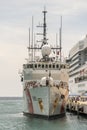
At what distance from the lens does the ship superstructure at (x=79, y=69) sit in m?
83.8

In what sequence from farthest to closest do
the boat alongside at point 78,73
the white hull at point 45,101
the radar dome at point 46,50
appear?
the boat alongside at point 78,73 → the radar dome at point 46,50 → the white hull at point 45,101

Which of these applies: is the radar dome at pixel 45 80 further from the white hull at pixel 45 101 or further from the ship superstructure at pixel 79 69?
the ship superstructure at pixel 79 69

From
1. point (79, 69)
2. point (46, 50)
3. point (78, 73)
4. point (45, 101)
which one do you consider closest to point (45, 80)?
point (45, 101)

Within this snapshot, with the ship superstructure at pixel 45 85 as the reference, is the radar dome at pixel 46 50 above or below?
above

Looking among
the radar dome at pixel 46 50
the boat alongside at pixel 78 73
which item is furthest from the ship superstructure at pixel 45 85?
the boat alongside at pixel 78 73

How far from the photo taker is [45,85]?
2327 inches

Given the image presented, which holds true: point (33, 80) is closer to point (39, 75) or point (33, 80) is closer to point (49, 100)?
point (39, 75)

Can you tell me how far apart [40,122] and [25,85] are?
8.11 meters

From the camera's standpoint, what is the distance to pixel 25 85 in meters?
64.8

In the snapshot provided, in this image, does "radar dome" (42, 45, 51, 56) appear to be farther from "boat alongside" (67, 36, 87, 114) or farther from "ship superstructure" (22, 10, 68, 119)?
"boat alongside" (67, 36, 87, 114)

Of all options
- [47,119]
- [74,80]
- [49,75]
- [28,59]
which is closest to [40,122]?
[47,119]

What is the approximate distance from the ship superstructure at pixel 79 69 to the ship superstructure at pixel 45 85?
1668 centimetres

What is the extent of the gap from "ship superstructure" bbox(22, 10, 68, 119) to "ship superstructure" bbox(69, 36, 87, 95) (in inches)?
657

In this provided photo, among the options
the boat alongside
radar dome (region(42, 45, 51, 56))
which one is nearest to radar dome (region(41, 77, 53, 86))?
Result: radar dome (region(42, 45, 51, 56))
